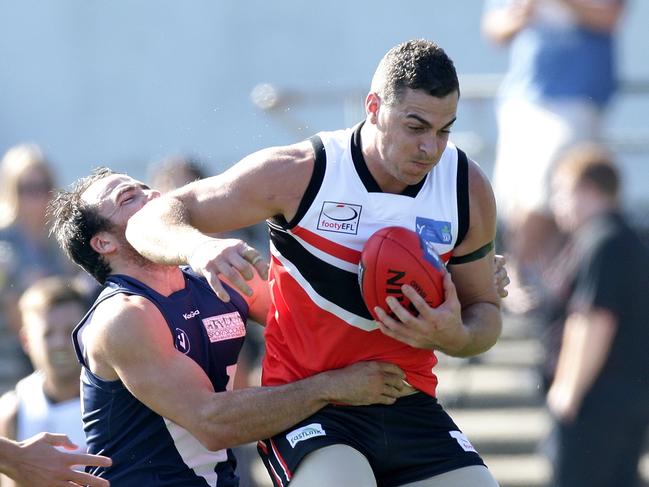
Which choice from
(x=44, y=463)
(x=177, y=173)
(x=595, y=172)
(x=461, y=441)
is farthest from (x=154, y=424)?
(x=595, y=172)

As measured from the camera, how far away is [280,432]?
14.3 ft

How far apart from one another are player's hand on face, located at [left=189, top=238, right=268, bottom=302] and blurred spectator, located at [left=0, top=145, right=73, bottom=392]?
14.8 feet

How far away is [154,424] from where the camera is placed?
4.59 meters

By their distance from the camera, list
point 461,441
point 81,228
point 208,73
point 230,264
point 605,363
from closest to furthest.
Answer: point 230,264 → point 461,441 → point 81,228 → point 605,363 → point 208,73

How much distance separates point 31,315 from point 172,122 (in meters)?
4.87

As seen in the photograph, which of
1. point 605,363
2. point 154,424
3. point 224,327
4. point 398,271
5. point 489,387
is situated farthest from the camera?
point 489,387

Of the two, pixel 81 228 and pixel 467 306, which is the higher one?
pixel 81 228

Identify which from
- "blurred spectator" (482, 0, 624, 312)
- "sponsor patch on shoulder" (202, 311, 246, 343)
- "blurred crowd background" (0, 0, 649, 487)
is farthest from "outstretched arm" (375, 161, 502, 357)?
"blurred crowd background" (0, 0, 649, 487)

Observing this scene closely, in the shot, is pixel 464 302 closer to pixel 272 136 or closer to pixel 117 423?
pixel 117 423

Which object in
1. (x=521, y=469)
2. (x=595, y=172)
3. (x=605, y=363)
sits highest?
(x=595, y=172)

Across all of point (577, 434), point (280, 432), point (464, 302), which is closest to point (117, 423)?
point (280, 432)

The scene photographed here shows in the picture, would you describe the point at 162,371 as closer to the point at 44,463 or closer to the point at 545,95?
the point at 44,463

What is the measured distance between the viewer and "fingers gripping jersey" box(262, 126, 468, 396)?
4324 millimetres

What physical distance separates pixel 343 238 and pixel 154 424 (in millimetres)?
942
